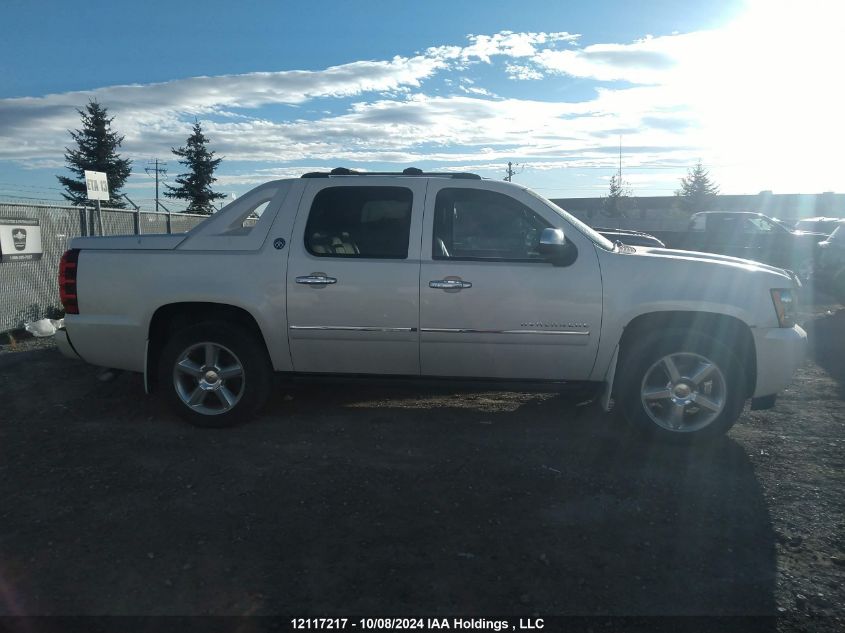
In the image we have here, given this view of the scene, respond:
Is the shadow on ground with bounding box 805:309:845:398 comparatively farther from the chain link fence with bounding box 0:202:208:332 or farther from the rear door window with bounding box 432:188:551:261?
the chain link fence with bounding box 0:202:208:332

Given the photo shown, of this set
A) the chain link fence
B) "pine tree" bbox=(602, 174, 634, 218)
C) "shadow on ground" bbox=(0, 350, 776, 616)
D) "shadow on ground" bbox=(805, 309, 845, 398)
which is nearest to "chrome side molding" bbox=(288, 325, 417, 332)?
"shadow on ground" bbox=(0, 350, 776, 616)

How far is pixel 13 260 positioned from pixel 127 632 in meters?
8.53

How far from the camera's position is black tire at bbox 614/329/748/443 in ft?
16.7

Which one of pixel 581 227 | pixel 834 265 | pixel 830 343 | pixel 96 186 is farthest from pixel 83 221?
pixel 834 265

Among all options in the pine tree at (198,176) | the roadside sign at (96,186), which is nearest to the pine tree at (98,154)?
the pine tree at (198,176)

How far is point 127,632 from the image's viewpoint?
2943mm

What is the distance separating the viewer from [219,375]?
5516 mm

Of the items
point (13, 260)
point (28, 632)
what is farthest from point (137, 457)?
point (13, 260)

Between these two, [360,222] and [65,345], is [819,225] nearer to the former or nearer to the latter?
[360,222]

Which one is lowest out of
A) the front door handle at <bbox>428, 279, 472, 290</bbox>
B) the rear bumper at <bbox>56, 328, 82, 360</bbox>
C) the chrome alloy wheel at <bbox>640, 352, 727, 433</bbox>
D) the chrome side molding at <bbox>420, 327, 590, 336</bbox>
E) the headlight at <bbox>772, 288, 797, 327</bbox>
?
the chrome alloy wheel at <bbox>640, 352, 727, 433</bbox>

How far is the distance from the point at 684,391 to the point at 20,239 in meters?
9.15

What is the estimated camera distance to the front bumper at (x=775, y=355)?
5055 millimetres

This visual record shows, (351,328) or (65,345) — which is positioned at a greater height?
(351,328)

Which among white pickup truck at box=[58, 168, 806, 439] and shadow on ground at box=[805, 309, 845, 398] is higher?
white pickup truck at box=[58, 168, 806, 439]
